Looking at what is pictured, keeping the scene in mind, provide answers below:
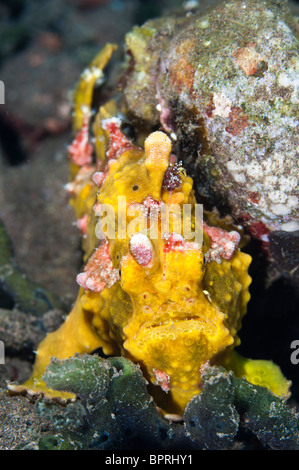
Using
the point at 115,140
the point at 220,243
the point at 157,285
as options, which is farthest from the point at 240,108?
the point at 157,285

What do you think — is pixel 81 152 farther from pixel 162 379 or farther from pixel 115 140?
pixel 162 379

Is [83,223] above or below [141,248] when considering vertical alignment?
above

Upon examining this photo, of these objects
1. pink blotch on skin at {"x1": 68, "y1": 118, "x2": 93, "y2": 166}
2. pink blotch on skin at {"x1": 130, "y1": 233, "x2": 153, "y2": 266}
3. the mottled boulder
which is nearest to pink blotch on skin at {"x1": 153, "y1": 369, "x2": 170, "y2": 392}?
pink blotch on skin at {"x1": 130, "y1": 233, "x2": 153, "y2": 266}

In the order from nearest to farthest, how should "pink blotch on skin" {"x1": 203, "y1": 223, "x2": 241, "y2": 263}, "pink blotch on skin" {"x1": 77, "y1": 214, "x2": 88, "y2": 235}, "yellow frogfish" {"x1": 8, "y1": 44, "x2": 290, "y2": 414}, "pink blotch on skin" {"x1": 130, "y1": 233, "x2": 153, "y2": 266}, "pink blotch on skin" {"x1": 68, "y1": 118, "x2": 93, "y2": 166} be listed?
"pink blotch on skin" {"x1": 130, "y1": 233, "x2": 153, "y2": 266}, "yellow frogfish" {"x1": 8, "y1": 44, "x2": 290, "y2": 414}, "pink blotch on skin" {"x1": 203, "y1": 223, "x2": 241, "y2": 263}, "pink blotch on skin" {"x1": 77, "y1": 214, "x2": 88, "y2": 235}, "pink blotch on skin" {"x1": 68, "y1": 118, "x2": 93, "y2": 166}

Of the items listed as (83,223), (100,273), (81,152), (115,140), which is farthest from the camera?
(81,152)

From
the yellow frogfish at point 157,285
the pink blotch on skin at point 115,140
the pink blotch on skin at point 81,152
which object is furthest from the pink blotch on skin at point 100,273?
the pink blotch on skin at point 81,152

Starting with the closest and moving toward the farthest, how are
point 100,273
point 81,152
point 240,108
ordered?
1. point 240,108
2. point 100,273
3. point 81,152

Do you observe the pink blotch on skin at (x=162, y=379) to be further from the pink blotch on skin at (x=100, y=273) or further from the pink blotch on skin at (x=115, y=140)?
the pink blotch on skin at (x=115, y=140)

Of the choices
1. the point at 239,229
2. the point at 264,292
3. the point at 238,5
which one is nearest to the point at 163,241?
the point at 239,229

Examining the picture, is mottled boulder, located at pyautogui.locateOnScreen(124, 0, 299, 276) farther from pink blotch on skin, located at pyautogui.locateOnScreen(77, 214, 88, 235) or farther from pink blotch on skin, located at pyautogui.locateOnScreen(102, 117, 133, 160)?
pink blotch on skin, located at pyautogui.locateOnScreen(77, 214, 88, 235)
